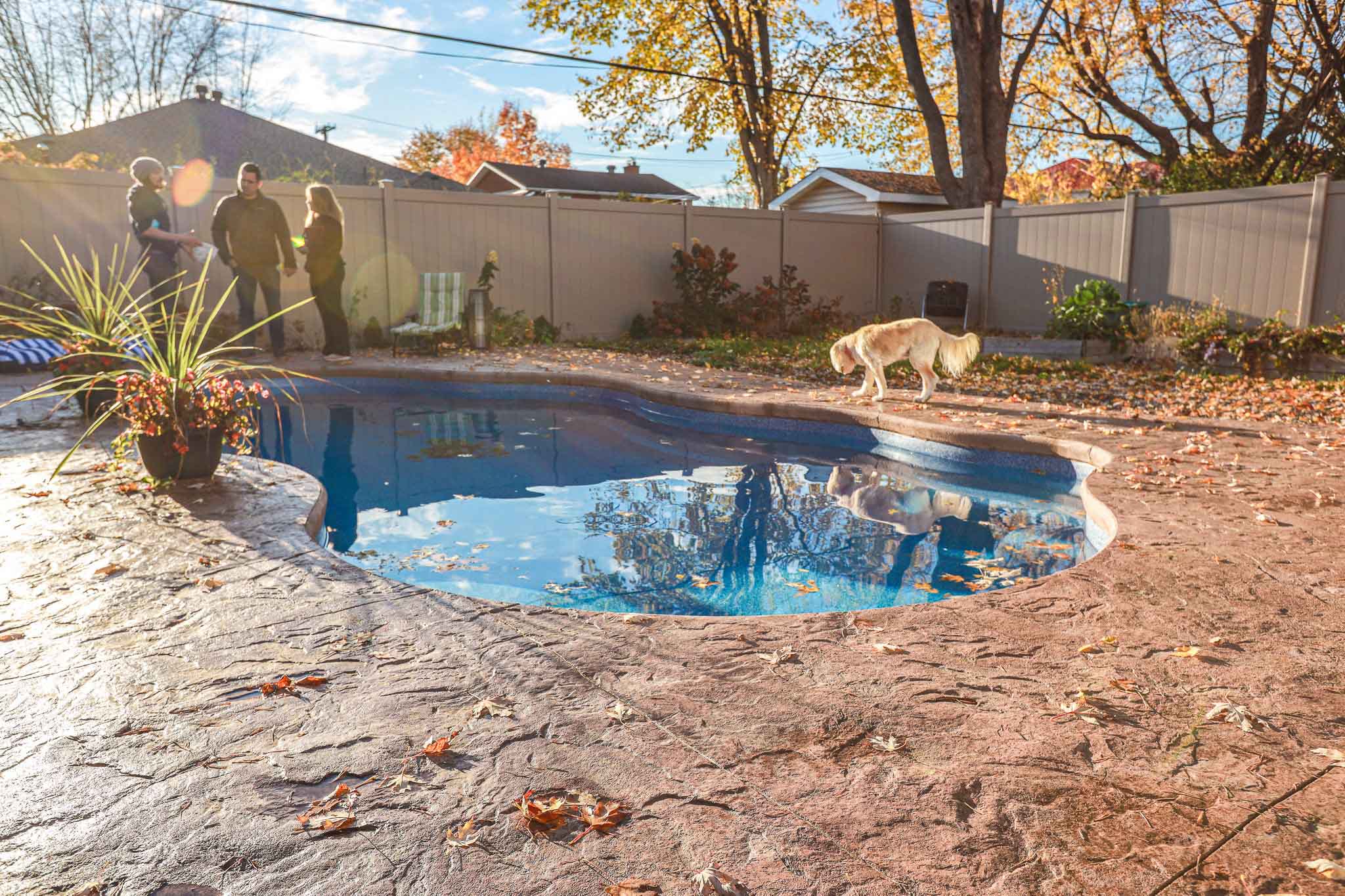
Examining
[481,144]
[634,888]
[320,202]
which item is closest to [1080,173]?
[481,144]

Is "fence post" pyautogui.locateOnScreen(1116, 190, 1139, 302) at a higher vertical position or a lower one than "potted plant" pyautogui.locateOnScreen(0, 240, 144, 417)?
higher

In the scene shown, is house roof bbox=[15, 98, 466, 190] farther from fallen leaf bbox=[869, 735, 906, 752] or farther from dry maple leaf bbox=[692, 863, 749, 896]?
dry maple leaf bbox=[692, 863, 749, 896]

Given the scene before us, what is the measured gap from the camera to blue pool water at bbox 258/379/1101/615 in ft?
12.6

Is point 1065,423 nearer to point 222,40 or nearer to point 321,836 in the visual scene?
point 321,836

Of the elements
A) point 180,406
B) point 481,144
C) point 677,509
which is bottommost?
point 677,509

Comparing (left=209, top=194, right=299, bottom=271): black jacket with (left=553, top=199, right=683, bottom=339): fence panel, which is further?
(left=553, top=199, right=683, bottom=339): fence panel

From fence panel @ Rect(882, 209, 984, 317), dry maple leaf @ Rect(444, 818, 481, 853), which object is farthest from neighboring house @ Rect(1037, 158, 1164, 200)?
dry maple leaf @ Rect(444, 818, 481, 853)

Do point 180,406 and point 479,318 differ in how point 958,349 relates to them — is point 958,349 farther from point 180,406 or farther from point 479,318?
point 479,318

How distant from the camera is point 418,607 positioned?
2.85 m

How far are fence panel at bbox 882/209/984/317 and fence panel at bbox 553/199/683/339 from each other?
12.0 ft

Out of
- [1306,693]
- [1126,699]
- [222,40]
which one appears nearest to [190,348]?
[1126,699]

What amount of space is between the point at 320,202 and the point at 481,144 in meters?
28.5

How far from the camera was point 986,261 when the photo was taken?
1210cm

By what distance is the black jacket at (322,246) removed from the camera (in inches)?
358
